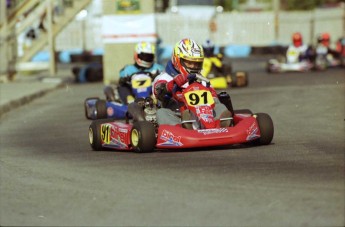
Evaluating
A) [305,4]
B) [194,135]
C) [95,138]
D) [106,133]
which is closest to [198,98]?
[194,135]

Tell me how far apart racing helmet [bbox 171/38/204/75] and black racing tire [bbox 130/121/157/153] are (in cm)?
127

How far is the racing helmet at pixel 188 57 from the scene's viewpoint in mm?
11250

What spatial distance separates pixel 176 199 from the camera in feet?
Result: 24.0

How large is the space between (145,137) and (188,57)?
4.84 feet

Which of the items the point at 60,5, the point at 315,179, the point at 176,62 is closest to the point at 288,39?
the point at 60,5

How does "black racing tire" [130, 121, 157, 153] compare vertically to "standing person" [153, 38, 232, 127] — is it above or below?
below

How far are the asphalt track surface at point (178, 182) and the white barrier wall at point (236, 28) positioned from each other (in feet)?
114

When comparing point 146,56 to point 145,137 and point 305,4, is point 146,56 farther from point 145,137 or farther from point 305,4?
point 305,4

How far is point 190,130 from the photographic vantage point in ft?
33.6

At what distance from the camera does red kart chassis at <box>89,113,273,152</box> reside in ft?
33.0

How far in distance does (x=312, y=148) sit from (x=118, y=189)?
297cm

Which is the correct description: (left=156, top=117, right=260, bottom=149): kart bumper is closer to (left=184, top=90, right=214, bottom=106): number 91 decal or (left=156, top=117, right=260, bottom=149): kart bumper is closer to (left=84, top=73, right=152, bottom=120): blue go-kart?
(left=184, top=90, right=214, bottom=106): number 91 decal

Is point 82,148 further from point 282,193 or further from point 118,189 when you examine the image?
point 282,193

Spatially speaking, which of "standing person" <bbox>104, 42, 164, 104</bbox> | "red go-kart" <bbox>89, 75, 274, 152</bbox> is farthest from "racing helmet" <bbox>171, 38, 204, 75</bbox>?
"standing person" <bbox>104, 42, 164, 104</bbox>
